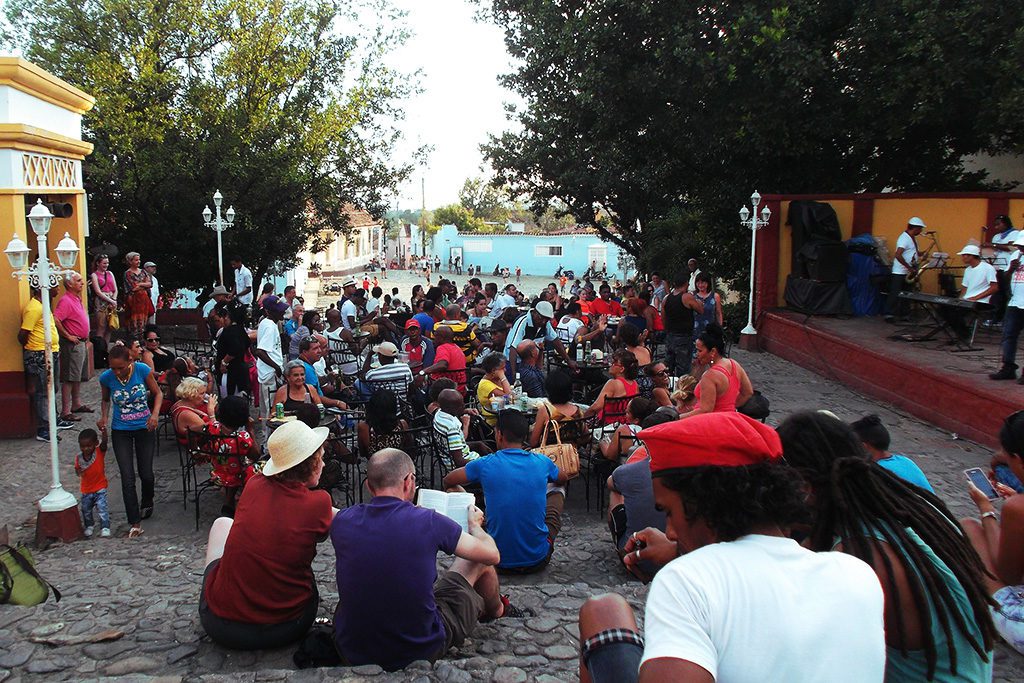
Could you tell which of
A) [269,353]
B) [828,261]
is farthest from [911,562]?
[828,261]

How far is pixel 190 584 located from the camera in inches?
241

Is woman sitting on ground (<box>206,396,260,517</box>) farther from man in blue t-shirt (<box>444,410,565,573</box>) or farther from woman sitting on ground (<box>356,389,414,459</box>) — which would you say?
man in blue t-shirt (<box>444,410,565,573</box>)

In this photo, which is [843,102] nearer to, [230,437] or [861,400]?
[861,400]

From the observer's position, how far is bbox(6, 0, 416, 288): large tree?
19562 mm

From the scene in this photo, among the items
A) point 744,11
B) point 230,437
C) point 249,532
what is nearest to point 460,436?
point 230,437

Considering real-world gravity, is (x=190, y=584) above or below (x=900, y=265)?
below

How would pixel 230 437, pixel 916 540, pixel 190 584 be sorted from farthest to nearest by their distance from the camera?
Answer: pixel 230 437, pixel 190 584, pixel 916 540

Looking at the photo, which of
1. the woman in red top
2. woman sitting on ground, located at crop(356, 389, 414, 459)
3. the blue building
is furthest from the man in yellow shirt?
the blue building

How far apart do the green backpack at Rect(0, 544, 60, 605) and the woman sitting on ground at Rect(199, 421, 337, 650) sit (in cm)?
159

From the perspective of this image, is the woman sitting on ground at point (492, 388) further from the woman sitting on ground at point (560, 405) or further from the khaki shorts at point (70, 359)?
the khaki shorts at point (70, 359)

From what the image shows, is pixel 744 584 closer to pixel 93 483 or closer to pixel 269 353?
pixel 93 483

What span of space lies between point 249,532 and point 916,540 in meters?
3.10

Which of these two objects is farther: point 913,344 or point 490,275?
point 490,275

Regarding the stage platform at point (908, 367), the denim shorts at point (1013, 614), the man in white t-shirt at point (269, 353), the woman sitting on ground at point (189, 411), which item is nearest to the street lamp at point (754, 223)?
the stage platform at point (908, 367)
